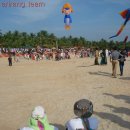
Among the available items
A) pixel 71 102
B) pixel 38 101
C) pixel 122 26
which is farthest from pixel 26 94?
pixel 122 26

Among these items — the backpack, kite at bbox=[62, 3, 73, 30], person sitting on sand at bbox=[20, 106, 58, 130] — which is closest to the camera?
the backpack

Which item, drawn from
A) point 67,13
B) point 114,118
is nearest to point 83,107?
point 114,118

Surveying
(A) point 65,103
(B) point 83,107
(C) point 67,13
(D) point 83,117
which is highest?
(C) point 67,13

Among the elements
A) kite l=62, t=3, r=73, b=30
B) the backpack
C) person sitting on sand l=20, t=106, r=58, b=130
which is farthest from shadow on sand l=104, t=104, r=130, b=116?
kite l=62, t=3, r=73, b=30

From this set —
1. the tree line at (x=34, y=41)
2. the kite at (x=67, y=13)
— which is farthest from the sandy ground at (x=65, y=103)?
the tree line at (x=34, y=41)

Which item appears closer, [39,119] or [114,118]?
[39,119]

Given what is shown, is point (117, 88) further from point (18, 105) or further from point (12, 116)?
point (12, 116)

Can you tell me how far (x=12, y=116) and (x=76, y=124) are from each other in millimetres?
5314

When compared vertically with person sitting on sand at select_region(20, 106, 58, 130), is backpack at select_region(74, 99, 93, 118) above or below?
above

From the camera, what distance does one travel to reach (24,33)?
85.6m

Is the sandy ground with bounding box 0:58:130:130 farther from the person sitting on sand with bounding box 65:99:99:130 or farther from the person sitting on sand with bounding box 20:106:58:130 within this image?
the person sitting on sand with bounding box 65:99:99:130

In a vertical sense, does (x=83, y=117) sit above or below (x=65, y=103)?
above

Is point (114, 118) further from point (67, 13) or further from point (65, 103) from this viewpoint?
point (67, 13)

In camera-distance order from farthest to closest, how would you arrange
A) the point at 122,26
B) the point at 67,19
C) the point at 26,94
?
the point at 67,19, the point at 122,26, the point at 26,94
